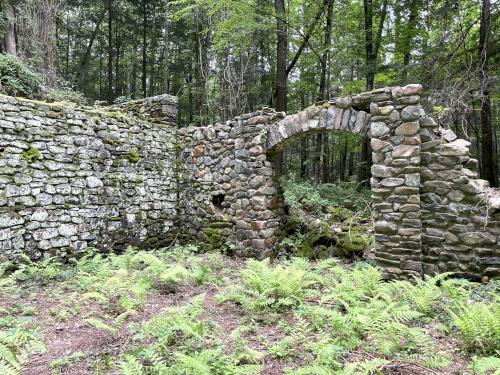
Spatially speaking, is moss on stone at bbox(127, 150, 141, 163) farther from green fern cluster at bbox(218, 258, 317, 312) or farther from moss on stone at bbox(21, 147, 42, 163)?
green fern cluster at bbox(218, 258, 317, 312)

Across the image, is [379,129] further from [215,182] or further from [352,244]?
[215,182]

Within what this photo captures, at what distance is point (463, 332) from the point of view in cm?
271

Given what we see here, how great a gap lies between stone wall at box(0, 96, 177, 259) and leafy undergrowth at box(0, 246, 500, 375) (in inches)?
44.6

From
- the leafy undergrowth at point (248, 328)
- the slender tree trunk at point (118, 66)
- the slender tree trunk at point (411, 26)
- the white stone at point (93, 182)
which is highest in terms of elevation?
the slender tree trunk at point (118, 66)

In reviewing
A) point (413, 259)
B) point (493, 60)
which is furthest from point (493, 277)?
point (493, 60)

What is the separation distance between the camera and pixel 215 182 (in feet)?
23.7

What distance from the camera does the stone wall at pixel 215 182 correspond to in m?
4.79

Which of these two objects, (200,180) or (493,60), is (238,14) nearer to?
(200,180)

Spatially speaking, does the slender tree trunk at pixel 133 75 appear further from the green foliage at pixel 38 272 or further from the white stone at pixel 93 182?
the green foliage at pixel 38 272

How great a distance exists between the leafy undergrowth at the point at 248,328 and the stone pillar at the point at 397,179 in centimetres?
90

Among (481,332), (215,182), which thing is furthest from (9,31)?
(481,332)

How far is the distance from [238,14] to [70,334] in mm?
8598

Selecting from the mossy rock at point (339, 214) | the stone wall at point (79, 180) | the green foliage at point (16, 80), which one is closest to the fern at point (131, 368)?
the stone wall at point (79, 180)

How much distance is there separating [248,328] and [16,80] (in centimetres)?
693
